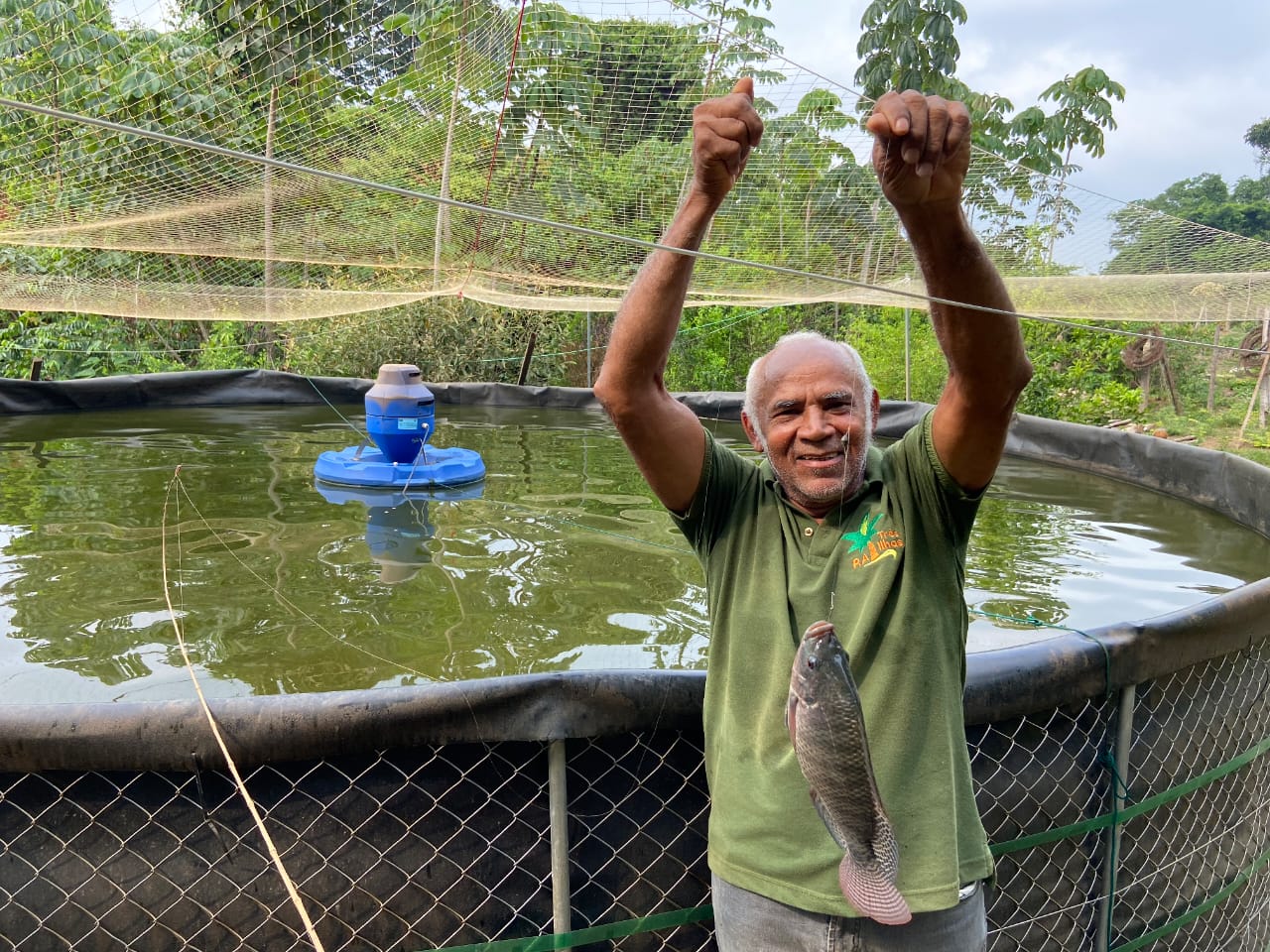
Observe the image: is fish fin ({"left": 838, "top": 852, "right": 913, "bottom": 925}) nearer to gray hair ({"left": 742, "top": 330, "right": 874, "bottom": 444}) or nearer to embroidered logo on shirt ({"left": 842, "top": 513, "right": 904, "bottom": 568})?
embroidered logo on shirt ({"left": 842, "top": 513, "right": 904, "bottom": 568})

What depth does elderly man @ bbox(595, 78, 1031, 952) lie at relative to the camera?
1.59 metres

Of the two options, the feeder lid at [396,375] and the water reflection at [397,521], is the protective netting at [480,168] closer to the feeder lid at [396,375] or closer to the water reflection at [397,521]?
the feeder lid at [396,375]

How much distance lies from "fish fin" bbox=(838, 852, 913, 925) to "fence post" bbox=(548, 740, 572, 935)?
64 centimetres

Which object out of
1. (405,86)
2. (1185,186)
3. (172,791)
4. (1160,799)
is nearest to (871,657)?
(1160,799)

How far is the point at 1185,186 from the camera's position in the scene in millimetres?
52875

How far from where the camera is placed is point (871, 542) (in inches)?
67.6

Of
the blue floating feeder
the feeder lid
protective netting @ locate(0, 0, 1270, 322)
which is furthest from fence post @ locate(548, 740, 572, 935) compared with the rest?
the feeder lid

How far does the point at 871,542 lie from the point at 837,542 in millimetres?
63

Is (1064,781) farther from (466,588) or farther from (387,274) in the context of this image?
(387,274)

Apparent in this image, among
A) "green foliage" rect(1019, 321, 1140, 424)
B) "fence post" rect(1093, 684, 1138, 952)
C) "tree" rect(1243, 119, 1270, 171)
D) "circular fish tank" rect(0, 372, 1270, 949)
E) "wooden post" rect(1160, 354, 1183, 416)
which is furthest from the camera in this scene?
"tree" rect(1243, 119, 1270, 171)

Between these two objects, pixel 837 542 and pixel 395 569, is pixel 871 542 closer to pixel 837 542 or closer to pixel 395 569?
pixel 837 542

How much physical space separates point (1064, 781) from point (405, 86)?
618cm

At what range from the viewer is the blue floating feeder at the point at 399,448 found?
21.2 ft

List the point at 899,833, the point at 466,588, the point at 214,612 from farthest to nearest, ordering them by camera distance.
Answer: the point at 466,588 → the point at 214,612 → the point at 899,833
